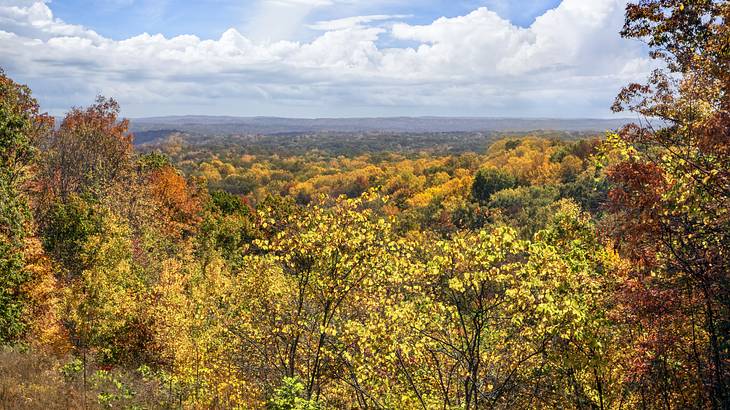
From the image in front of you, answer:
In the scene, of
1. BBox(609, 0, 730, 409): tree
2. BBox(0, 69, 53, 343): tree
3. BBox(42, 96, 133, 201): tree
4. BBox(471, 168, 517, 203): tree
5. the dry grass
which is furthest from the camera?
BBox(471, 168, 517, 203): tree

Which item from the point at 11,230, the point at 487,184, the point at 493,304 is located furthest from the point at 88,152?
the point at 487,184

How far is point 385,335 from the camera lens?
43.0 ft

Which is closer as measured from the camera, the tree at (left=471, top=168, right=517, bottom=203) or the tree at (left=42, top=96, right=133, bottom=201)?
the tree at (left=42, top=96, right=133, bottom=201)

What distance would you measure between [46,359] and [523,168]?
538ft

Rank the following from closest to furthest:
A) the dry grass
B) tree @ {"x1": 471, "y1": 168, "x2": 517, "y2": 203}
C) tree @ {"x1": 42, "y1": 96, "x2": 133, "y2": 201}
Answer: the dry grass → tree @ {"x1": 42, "y1": 96, "x2": 133, "y2": 201} → tree @ {"x1": 471, "y1": 168, "x2": 517, "y2": 203}

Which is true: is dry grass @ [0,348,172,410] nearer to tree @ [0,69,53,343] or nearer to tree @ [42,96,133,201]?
tree @ [0,69,53,343]

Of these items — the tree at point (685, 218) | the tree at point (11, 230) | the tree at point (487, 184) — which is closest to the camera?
the tree at point (685, 218)

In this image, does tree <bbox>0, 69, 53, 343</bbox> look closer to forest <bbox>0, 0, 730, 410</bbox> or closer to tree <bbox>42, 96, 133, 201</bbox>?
forest <bbox>0, 0, 730, 410</bbox>

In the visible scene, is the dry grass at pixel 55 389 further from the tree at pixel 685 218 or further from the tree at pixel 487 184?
the tree at pixel 487 184

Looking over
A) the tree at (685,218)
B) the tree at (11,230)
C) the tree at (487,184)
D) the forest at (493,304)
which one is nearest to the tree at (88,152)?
the tree at (11,230)

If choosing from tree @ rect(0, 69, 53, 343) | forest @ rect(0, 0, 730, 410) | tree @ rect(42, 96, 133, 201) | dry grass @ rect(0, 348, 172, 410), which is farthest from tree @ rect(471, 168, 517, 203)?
dry grass @ rect(0, 348, 172, 410)

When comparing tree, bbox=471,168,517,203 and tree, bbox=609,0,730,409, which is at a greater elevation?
tree, bbox=609,0,730,409

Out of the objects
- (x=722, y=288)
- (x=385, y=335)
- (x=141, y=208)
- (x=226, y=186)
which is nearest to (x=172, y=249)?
(x=141, y=208)

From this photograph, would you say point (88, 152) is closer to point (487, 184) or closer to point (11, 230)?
point (11, 230)
